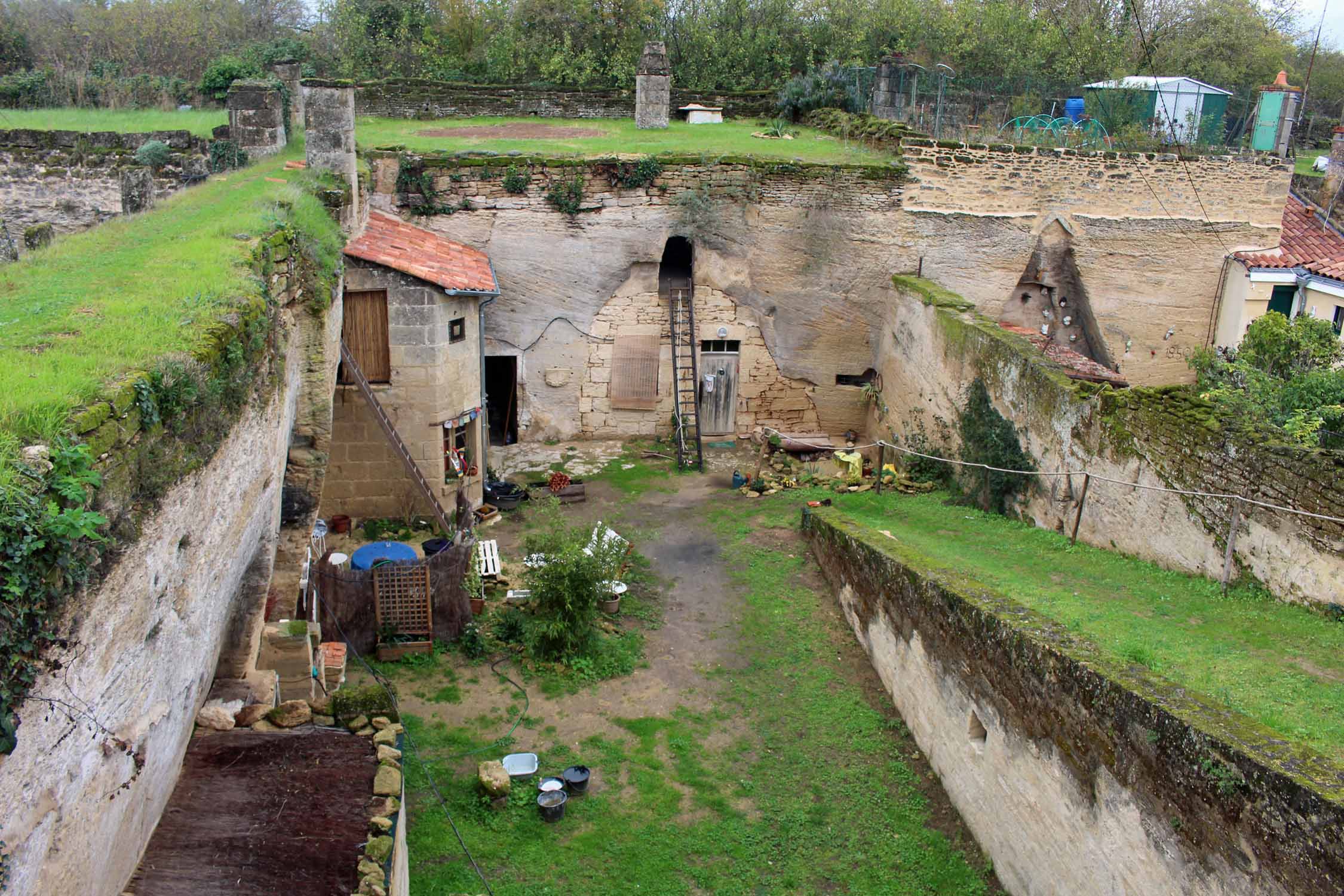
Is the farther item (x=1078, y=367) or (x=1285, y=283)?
(x=1285, y=283)

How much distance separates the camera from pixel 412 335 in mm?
13977

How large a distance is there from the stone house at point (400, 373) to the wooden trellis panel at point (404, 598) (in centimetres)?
265

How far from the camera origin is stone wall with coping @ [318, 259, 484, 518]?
13805 mm

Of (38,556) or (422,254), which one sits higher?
(38,556)

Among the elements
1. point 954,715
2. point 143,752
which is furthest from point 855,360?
point 143,752

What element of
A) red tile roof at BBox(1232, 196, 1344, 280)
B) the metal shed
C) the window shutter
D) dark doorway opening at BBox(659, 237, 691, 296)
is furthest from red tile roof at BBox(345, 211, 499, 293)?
red tile roof at BBox(1232, 196, 1344, 280)

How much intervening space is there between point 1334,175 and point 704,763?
19.5 meters

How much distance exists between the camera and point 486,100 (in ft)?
69.8

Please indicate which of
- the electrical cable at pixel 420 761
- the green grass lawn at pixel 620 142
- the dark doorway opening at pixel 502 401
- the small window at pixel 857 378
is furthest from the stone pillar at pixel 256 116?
the small window at pixel 857 378

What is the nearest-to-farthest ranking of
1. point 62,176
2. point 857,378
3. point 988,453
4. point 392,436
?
1. point 392,436
2. point 988,453
3. point 62,176
4. point 857,378

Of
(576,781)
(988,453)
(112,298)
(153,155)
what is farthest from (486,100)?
(576,781)

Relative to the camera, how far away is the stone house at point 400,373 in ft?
45.2

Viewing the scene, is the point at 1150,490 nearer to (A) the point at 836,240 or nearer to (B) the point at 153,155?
(A) the point at 836,240

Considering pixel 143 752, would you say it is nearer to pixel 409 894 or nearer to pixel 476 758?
pixel 409 894
